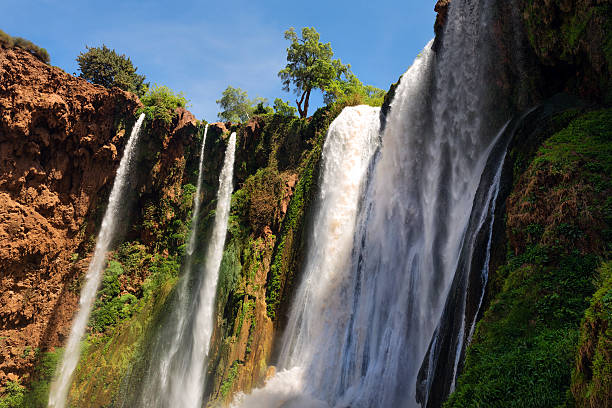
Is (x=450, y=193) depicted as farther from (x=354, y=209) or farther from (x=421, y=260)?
(x=354, y=209)

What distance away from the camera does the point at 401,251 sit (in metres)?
12.7

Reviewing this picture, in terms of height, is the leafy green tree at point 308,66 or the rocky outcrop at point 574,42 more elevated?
the leafy green tree at point 308,66

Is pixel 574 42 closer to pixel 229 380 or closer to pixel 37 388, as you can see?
pixel 229 380

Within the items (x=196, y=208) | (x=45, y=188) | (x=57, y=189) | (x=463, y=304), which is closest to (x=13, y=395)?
(x=45, y=188)

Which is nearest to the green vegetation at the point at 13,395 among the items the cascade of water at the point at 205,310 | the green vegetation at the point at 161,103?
the cascade of water at the point at 205,310

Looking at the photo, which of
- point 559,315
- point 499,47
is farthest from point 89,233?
point 559,315

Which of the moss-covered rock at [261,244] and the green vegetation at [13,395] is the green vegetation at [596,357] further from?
the green vegetation at [13,395]

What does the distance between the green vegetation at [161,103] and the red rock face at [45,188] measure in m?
1.77

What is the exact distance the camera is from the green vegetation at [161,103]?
22.8 meters

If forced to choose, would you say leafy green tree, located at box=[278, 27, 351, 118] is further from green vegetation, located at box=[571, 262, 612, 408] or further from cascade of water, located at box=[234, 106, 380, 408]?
green vegetation, located at box=[571, 262, 612, 408]

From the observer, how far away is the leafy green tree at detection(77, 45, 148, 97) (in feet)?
90.6

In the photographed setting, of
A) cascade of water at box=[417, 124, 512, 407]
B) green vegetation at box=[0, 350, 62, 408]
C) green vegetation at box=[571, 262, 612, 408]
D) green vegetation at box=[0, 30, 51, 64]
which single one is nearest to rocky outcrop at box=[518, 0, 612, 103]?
cascade of water at box=[417, 124, 512, 407]

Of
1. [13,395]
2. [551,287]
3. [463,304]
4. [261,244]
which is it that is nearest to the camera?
[551,287]

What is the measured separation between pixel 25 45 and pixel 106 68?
8.97 meters
